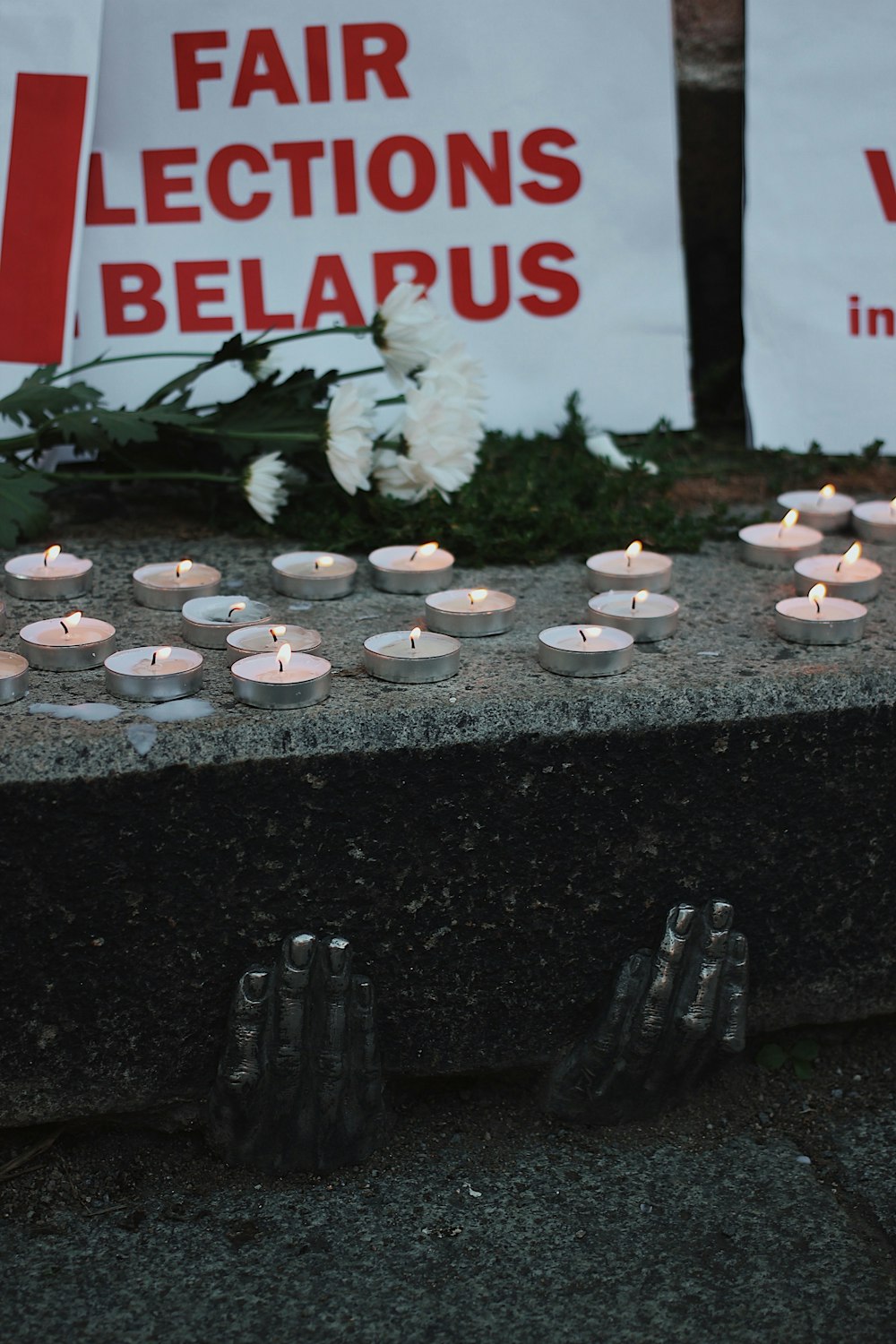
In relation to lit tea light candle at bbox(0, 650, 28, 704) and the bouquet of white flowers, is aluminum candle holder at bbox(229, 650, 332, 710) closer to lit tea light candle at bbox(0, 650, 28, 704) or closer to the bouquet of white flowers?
lit tea light candle at bbox(0, 650, 28, 704)

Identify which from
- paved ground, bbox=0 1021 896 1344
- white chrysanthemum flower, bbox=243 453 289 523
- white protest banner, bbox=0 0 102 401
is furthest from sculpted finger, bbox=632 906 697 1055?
white protest banner, bbox=0 0 102 401

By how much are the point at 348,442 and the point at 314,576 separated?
0.23 metres

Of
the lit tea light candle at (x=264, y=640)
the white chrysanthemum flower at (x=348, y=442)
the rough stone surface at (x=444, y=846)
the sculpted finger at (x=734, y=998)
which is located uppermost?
the white chrysanthemum flower at (x=348, y=442)

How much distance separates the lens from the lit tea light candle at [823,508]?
79.6 inches

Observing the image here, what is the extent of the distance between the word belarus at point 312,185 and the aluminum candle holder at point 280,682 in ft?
3.41

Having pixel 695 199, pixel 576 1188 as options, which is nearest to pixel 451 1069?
pixel 576 1188

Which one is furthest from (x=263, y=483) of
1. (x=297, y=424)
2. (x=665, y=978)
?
(x=665, y=978)

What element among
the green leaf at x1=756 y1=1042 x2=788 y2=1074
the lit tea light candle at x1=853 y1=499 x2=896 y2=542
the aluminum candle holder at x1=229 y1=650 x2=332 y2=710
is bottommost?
the green leaf at x1=756 y1=1042 x2=788 y2=1074

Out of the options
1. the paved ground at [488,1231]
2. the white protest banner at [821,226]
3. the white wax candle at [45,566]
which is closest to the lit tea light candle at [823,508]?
the white protest banner at [821,226]

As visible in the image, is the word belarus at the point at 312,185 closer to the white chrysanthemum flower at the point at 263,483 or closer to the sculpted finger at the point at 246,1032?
the white chrysanthemum flower at the point at 263,483

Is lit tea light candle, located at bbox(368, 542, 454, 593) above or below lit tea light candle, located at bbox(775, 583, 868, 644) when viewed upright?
above

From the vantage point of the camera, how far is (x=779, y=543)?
1859 mm

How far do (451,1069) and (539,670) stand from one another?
1.54ft

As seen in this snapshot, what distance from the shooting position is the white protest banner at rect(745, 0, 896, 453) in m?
2.35
